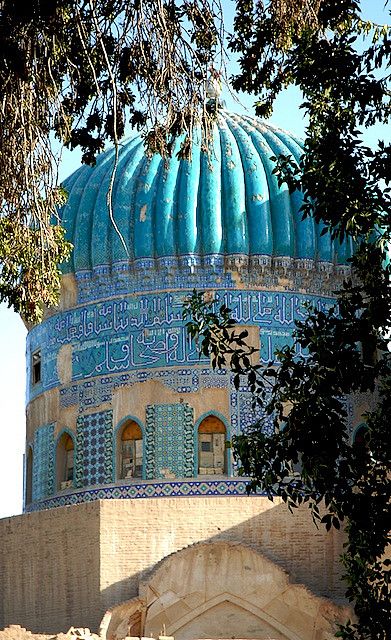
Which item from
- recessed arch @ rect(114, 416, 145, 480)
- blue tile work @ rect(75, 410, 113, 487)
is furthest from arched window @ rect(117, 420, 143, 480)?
blue tile work @ rect(75, 410, 113, 487)

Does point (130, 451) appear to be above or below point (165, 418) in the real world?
below

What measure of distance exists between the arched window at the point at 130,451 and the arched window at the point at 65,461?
2.67 feet

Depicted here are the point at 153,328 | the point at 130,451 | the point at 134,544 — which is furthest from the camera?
the point at 153,328

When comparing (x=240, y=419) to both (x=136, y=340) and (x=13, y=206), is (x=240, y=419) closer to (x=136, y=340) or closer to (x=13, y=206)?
(x=136, y=340)

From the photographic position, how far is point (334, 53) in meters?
8.88

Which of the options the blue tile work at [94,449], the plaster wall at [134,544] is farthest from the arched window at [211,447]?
the blue tile work at [94,449]

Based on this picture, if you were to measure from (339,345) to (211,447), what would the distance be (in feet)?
31.7

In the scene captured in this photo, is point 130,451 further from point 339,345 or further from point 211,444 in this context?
point 339,345

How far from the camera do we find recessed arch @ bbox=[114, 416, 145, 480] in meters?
18.0

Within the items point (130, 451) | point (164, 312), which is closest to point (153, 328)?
point (164, 312)

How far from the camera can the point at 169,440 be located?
17828 mm

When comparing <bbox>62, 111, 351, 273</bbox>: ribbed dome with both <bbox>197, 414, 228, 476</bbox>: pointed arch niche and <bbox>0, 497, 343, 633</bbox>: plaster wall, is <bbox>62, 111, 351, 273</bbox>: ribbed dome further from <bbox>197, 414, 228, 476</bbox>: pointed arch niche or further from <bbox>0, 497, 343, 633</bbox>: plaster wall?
<bbox>0, 497, 343, 633</bbox>: plaster wall

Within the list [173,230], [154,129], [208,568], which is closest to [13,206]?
[154,129]

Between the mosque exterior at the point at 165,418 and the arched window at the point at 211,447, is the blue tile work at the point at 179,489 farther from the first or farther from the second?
the arched window at the point at 211,447
